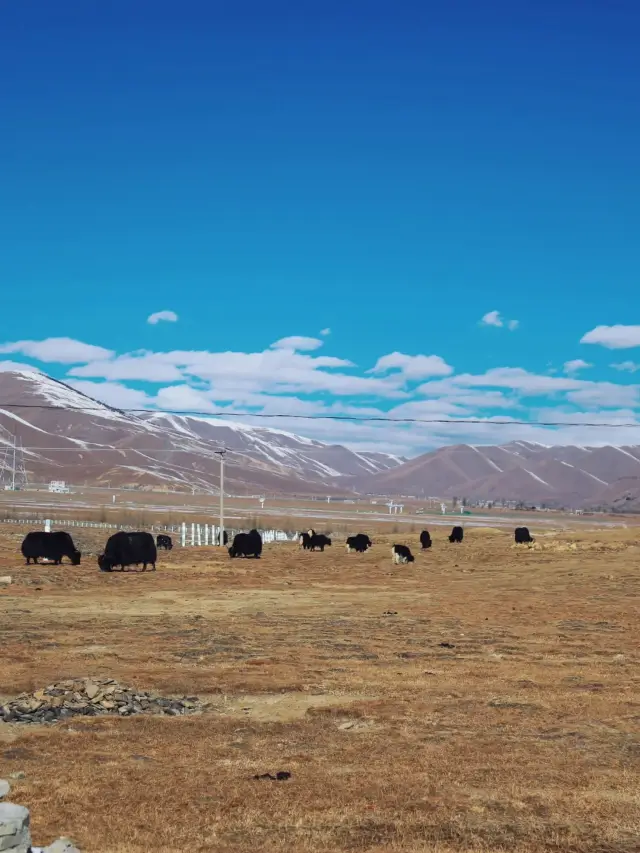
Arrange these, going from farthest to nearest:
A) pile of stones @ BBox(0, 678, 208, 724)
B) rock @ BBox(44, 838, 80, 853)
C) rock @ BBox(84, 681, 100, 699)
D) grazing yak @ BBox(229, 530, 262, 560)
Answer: grazing yak @ BBox(229, 530, 262, 560)
rock @ BBox(84, 681, 100, 699)
pile of stones @ BBox(0, 678, 208, 724)
rock @ BBox(44, 838, 80, 853)

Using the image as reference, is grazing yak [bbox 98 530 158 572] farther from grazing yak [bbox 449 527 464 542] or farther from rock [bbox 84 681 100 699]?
grazing yak [bbox 449 527 464 542]

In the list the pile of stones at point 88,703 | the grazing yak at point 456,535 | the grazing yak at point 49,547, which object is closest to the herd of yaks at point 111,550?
the grazing yak at point 49,547

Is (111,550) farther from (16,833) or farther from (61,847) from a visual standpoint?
(16,833)

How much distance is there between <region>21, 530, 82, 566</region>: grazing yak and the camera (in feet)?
132

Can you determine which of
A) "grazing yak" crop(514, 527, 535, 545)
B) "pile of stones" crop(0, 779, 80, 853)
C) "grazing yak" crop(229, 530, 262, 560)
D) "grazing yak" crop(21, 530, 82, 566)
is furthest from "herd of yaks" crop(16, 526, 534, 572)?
"pile of stones" crop(0, 779, 80, 853)

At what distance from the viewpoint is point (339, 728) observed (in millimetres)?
12242

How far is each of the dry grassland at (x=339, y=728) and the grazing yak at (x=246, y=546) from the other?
57.3 ft

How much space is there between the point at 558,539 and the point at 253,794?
49.9 meters

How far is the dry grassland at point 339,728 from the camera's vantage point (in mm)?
8523

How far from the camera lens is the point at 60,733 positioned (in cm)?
1181

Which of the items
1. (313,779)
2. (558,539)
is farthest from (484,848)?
(558,539)

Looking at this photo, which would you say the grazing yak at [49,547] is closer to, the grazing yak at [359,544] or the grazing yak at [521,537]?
the grazing yak at [359,544]

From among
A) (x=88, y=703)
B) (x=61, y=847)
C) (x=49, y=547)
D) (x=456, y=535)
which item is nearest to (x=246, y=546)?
(x=49, y=547)

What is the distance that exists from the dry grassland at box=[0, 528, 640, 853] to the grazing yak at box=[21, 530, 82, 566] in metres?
11.7
